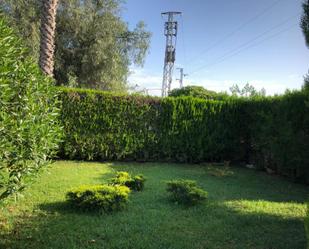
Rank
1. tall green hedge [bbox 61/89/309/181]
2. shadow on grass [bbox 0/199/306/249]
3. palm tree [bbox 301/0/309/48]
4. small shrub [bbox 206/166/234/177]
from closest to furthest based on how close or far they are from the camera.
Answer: shadow on grass [bbox 0/199/306/249] < palm tree [bbox 301/0/309/48] < small shrub [bbox 206/166/234/177] < tall green hedge [bbox 61/89/309/181]

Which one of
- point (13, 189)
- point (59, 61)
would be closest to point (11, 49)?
point (13, 189)

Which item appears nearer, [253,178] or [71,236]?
[71,236]

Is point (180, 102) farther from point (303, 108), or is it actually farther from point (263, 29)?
point (263, 29)

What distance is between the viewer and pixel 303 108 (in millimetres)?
8281

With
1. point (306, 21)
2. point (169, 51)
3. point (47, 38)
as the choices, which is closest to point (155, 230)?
point (306, 21)

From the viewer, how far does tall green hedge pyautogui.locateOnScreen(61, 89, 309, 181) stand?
977 cm

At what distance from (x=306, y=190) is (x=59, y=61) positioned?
41.2 feet

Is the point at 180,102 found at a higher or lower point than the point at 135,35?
lower

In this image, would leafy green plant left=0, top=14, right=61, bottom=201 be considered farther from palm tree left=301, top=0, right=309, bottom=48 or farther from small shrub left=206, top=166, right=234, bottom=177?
small shrub left=206, top=166, right=234, bottom=177

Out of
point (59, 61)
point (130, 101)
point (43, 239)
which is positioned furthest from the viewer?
point (59, 61)

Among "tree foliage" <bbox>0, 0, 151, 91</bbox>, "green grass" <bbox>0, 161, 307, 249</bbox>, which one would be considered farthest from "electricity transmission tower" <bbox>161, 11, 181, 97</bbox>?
"green grass" <bbox>0, 161, 307, 249</bbox>

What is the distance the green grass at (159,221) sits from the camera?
3.97 meters

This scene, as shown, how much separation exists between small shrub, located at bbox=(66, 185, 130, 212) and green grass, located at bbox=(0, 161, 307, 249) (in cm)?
14

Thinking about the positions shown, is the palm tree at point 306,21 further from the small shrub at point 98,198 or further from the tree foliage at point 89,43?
the tree foliage at point 89,43
